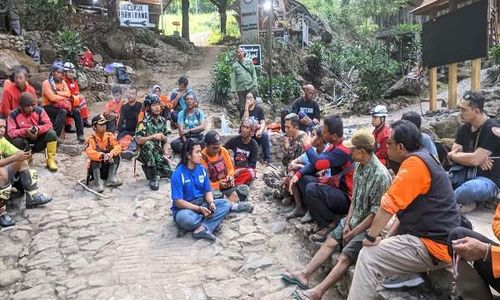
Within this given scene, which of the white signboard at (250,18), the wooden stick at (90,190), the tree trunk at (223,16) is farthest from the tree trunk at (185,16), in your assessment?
the wooden stick at (90,190)

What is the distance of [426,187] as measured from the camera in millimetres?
3109

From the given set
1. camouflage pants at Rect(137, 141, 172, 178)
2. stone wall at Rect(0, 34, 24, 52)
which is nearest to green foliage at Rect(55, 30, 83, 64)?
stone wall at Rect(0, 34, 24, 52)

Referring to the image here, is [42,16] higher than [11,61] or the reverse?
higher

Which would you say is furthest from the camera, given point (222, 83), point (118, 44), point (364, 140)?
point (118, 44)

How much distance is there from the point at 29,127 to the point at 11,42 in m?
7.58

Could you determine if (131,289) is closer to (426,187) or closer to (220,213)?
(220,213)

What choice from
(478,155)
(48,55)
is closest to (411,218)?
(478,155)

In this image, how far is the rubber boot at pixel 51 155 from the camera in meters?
6.98

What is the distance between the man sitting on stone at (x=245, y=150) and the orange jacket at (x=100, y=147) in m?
1.79

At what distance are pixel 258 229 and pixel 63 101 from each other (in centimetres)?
479

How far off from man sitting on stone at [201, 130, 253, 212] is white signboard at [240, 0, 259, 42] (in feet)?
34.2

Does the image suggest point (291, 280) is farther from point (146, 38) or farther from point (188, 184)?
point (146, 38)

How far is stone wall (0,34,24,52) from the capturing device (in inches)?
483

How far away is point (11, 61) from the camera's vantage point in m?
11.4
